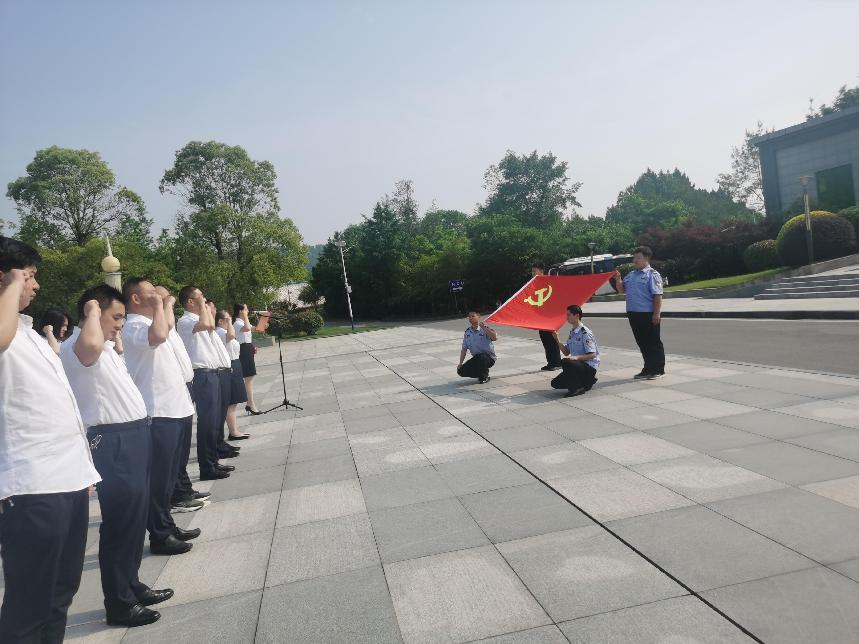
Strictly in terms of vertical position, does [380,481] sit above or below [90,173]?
below

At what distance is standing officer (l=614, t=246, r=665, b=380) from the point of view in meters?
9.77

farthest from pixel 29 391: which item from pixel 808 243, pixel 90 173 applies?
pixel 90 173

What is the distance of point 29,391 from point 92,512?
4.24 m

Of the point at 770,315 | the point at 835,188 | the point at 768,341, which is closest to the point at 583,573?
the point at 768,341

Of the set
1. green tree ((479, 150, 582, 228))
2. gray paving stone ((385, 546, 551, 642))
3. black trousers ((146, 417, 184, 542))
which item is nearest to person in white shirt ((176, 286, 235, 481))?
black trousers ((146, 417, 184, 542))

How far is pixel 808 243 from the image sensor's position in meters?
29.0

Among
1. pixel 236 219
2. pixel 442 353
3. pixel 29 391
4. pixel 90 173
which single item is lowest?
pixel 442 353

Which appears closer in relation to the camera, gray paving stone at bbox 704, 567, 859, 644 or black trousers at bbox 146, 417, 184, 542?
gray paving stone at bbox 704, 567, 859, 644

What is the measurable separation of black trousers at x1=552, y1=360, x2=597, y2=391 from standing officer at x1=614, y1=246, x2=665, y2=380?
1101mm

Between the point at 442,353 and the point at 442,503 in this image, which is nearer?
the point at 442,503

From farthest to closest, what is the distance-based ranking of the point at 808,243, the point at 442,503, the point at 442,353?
the point at 808,243, the point at 442,353, the point at 442,503

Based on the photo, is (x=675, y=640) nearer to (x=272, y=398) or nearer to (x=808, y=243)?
(x=272, y=398)

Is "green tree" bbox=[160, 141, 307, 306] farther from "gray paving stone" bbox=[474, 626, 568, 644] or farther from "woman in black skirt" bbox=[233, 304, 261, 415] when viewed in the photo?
"gray paving stone" bbox=[474, 626, 568, 644]

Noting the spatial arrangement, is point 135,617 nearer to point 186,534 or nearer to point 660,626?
point 186,534
